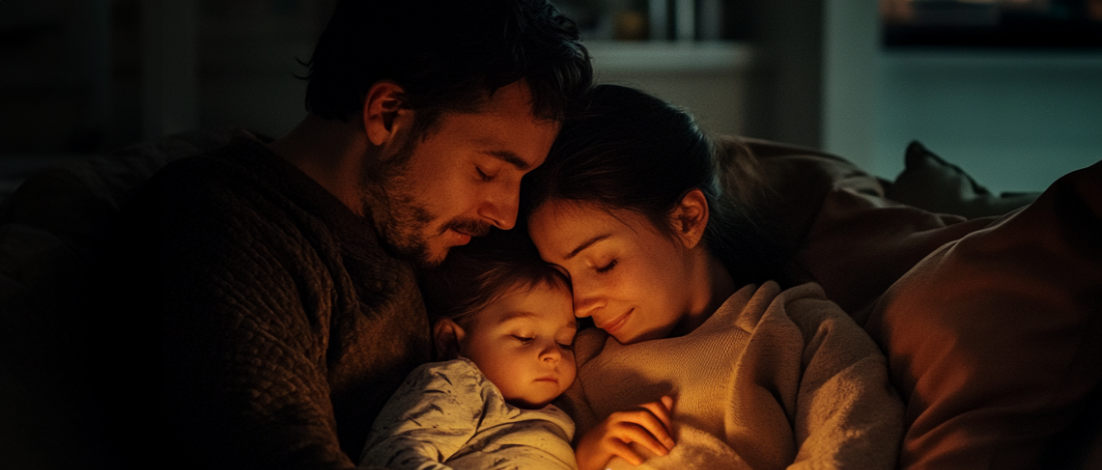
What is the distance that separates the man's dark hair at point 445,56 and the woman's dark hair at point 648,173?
0.27ft

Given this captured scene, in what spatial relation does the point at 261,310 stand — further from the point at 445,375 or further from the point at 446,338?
the point at 446,338

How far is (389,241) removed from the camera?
1.25m

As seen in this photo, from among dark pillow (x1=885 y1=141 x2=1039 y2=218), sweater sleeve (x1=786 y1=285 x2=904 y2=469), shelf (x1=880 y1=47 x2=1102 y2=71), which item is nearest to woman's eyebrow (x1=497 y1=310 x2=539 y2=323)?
sweater sleeve (x1=786 y1=285 x2=904 y2=469)

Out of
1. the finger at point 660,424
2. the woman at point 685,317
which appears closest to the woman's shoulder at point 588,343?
the woman at point 685,317

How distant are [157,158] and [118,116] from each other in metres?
1.98

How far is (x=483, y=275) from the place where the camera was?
133 cm

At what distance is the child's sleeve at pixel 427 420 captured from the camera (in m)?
1.02

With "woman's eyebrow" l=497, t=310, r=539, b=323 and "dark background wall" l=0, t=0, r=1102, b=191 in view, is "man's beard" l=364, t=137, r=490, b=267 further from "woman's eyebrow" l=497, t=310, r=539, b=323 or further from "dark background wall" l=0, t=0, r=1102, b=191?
"dark background wall" l=0, t=0, r=1102, b=191

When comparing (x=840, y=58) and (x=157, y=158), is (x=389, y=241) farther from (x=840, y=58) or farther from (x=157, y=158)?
(x=840, y=58)

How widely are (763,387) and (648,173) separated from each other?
0.38 metres

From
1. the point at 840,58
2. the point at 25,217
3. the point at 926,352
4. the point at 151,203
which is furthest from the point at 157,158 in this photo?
the point at 840,58

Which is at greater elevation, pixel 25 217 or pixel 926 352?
pixel 25 217

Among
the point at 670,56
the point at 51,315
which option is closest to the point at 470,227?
the point at 51,315

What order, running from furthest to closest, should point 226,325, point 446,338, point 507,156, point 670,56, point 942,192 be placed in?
point 670,56 → point 942,192 → point 446,338 → point 507,156 → point 226,325
